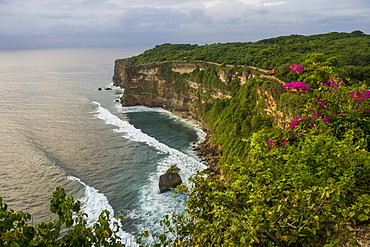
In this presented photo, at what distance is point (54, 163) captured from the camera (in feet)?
148

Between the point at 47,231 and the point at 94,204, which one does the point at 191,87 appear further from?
the point at 47,231

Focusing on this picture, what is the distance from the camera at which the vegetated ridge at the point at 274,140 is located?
7.73m

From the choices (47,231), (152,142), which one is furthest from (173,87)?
(47,231)

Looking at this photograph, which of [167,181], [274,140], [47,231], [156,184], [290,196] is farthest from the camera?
[156,184]

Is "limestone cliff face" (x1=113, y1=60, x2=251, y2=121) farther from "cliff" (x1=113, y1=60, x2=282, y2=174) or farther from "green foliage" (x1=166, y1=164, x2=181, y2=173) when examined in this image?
"green foliage" (x1=166, y1=164, x2=181, y2=173)

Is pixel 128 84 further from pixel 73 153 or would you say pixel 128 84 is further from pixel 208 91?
pixel 73 153

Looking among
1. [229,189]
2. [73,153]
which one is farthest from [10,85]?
[229,189]

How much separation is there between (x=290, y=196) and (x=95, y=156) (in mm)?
43994

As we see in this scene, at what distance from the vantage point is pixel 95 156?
4816 centimetres

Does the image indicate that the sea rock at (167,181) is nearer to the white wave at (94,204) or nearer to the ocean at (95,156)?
the ocean at (95,156)

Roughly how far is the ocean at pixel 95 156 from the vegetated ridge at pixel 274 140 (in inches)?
233

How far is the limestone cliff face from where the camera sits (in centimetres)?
6981

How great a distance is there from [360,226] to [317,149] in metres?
3.33

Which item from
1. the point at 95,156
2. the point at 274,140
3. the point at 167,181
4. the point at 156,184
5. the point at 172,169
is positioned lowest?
the point at 156,184
